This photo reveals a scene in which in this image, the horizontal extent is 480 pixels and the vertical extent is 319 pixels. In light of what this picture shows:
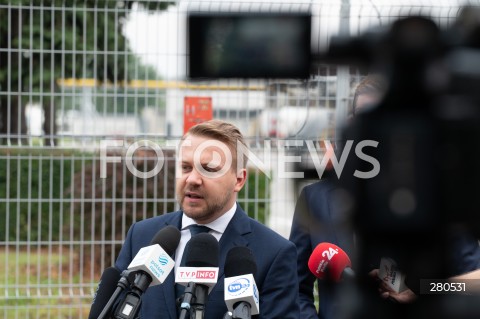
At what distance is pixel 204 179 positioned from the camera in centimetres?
405

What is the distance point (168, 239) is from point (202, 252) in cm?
22

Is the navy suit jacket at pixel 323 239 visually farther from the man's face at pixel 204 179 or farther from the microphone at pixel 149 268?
the microphone at pixel 149 268

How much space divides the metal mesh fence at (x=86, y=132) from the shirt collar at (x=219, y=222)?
3.35m

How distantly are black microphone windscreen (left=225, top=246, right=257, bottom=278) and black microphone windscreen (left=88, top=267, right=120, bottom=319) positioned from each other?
45 cm

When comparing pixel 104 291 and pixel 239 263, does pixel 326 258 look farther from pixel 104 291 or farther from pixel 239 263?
pixel 104 291

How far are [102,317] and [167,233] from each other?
27.8 inches

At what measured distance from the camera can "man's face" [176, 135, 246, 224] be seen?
13.3ft

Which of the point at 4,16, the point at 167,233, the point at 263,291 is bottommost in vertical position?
the point at 263,291

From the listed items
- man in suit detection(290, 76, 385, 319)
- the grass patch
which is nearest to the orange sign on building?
the grass patch

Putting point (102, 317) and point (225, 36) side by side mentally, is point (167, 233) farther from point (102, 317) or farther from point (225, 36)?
point (225, 36)

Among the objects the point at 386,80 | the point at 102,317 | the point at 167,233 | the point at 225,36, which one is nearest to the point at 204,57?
the point at 225,36

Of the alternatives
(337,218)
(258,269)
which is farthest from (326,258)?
(337,218)

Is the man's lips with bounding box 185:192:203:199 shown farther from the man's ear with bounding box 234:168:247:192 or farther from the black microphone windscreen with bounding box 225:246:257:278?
the black microphone windscreen with bounding box 225:246:257:278

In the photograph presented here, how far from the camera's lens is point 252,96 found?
7652mm
